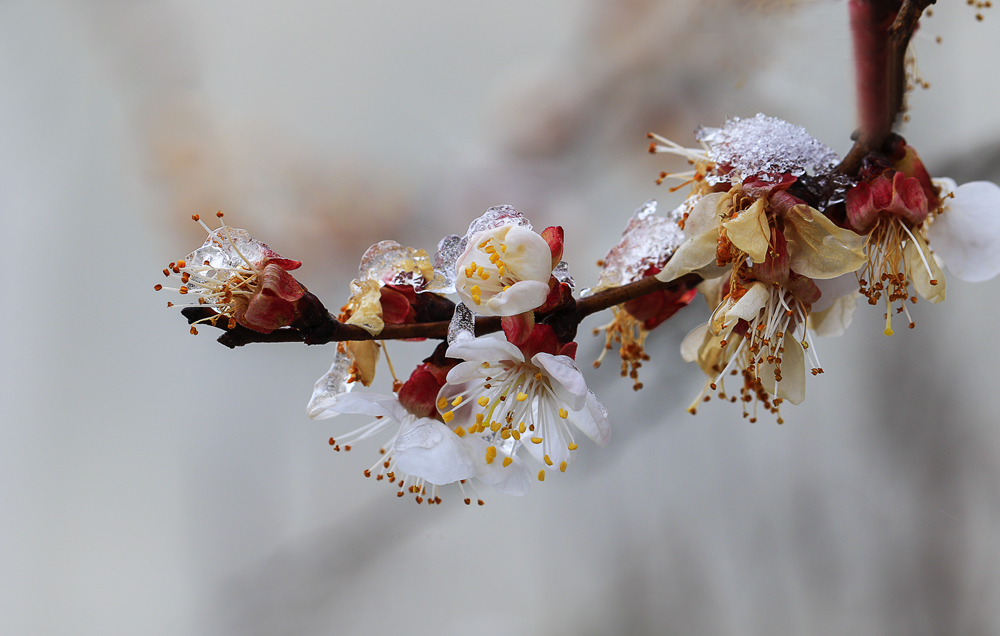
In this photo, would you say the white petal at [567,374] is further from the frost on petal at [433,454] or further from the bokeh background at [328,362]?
the bokeh background at [328,362]

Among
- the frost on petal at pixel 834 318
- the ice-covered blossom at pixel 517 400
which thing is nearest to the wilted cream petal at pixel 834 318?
the frost on petal at pixel 834 318

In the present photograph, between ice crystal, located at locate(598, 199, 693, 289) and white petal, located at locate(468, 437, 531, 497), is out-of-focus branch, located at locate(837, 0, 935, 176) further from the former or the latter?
white petal, located at locate(468, 437, 531, 497)

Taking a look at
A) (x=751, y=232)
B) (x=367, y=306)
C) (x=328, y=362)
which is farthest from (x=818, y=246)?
(x=328, y=362)

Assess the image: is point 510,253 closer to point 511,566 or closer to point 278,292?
point 278,292

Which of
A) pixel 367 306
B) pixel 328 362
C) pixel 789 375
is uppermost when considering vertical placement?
pixel 328 362

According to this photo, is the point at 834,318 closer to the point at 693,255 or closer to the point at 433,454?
the point at 693,255

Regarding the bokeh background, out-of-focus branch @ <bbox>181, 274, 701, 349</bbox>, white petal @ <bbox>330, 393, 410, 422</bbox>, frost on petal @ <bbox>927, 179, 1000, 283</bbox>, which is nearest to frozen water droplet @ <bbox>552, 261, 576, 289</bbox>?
out-of-focus branch @ <bbox>181, 274, 701, 349</bbox>

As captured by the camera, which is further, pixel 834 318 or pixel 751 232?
pixel 834 318
